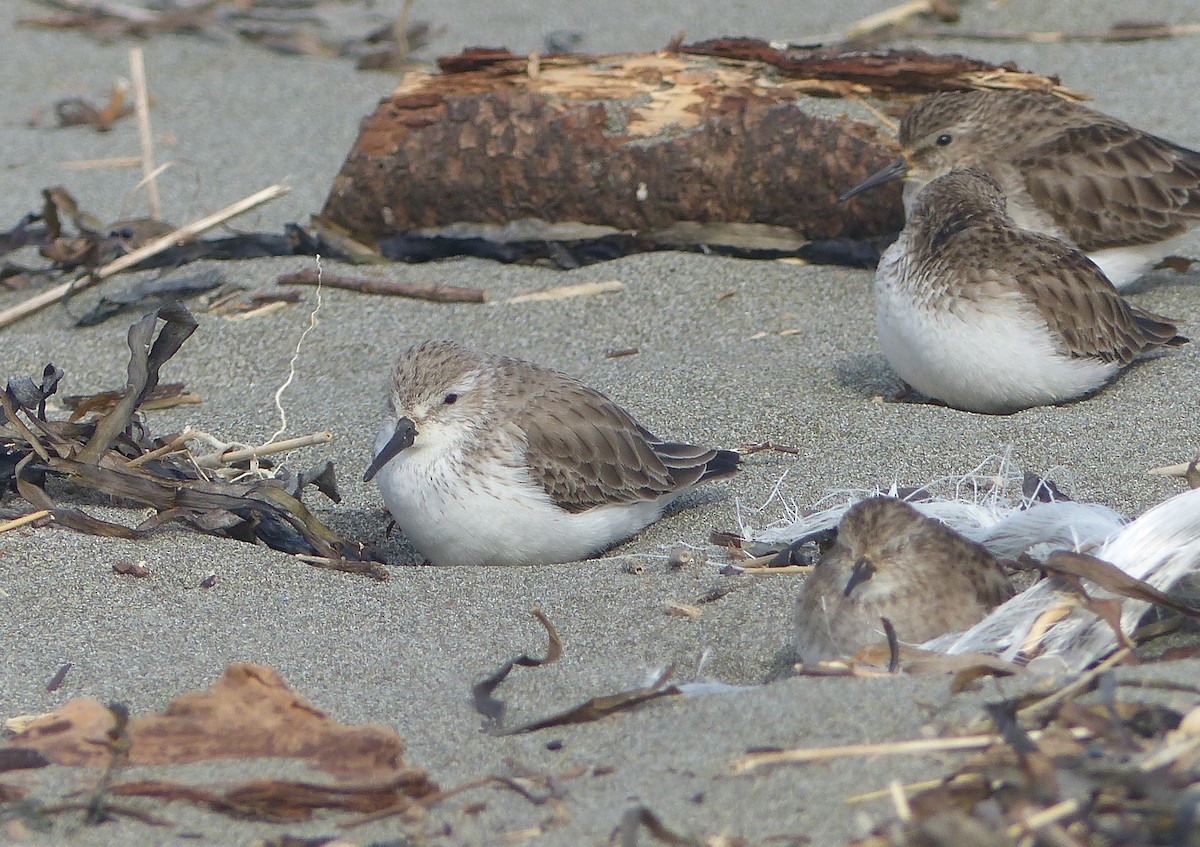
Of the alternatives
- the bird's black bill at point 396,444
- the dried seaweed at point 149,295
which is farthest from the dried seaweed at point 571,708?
the dried seaweed at point 149,295

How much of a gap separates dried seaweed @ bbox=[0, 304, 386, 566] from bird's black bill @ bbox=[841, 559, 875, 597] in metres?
1.56

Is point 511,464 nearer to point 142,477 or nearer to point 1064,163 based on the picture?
point 142,477

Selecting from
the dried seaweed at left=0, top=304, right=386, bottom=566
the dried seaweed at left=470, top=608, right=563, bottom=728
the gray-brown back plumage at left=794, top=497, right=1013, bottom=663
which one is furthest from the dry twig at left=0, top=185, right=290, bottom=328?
the gray-brown back plumage at left=794, top=497, right=1013, bottom=663

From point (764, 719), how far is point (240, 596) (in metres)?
1.77

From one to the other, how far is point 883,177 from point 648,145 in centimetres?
111

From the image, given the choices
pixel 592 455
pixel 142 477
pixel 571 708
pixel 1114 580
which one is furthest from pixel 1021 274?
pixel 142 477

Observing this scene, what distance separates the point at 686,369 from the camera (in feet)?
18.9

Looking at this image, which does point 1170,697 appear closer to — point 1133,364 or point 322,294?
point 1133,364

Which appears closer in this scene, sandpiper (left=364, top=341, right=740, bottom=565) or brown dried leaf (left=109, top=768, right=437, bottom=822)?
brown dried leaf (left=109, top=768, right=437, bottom=822)

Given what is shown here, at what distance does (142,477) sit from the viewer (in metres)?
4.48

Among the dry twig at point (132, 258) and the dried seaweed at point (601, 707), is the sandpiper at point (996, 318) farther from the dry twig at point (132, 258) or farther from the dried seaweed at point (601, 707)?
the dry twig at point (132, 258)

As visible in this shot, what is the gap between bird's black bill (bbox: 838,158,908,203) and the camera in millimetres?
6484

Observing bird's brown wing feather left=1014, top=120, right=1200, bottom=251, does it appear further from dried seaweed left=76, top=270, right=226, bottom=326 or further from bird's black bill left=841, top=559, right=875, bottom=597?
dried seaweed left=76, top=270, right=226, bottom=326

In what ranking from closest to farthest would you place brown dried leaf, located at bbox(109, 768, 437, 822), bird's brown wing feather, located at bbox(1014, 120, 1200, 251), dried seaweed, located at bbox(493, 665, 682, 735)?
brown dried leaf, located at bbox(109, 768, 437, 822) → dried seaweed, located at bbox(493, 665, 682, 735) → bird's brown wing feather, located at bbox(1014, 120, 1200, 251)
